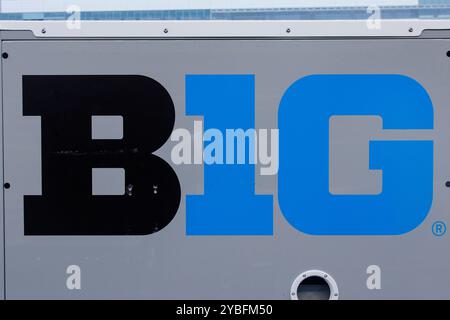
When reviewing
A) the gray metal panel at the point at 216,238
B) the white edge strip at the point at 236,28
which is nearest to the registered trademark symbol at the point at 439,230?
the gray metal panel at the point at 216,238

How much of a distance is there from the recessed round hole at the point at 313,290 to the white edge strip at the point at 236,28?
1052 millimetres

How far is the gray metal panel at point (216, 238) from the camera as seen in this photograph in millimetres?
3109

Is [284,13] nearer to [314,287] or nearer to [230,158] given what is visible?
[230,158]

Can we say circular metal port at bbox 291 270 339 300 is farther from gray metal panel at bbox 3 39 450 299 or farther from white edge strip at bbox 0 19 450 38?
white edge strip at bbox 0 19 450 38

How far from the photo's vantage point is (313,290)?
316 centimetres

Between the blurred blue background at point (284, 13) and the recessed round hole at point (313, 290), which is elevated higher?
the blurred blue background at point (284, 13)

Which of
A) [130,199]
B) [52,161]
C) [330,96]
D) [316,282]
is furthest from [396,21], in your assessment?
[52,161]

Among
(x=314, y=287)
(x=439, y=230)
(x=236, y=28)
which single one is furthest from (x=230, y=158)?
(x=439, y=230)

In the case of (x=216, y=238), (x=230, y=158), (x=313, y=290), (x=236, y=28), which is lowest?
(x=313, y=290)

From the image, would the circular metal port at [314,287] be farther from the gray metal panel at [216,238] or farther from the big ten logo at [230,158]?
the big ten logo at [230,158]

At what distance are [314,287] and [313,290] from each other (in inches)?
0.5

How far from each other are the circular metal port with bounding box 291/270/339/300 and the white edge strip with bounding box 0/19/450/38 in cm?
102

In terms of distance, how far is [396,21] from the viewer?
10.2 feet
